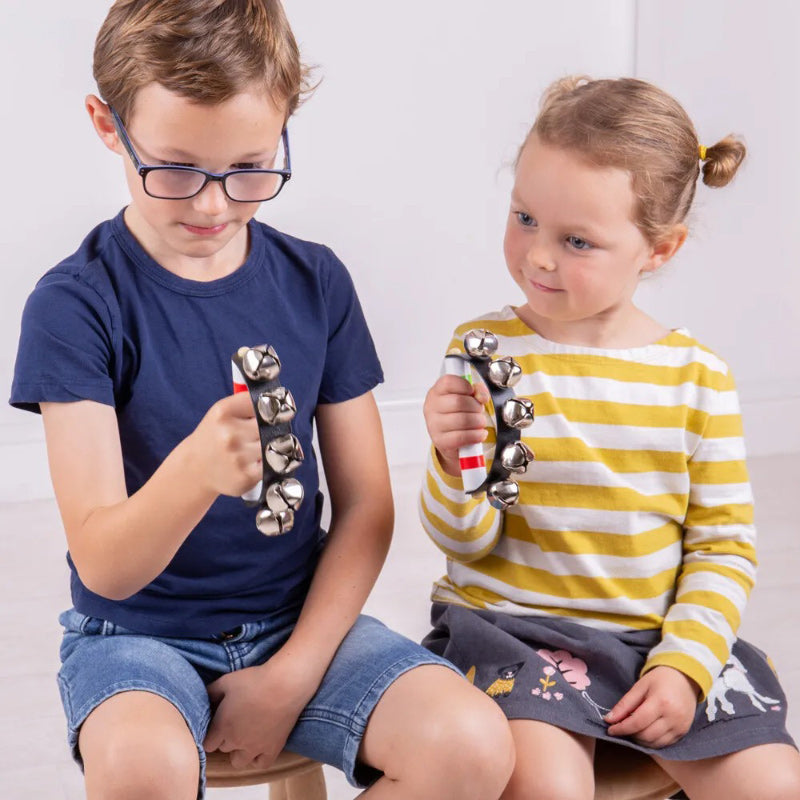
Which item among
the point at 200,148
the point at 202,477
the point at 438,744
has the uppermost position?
the point at 200,148

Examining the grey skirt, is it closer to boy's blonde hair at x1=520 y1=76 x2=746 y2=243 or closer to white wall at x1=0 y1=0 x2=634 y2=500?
boy's blonde hair at x1=520 y1=76 x2=746 y2=243

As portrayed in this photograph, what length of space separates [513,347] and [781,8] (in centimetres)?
175

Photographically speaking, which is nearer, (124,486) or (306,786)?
(124,486)

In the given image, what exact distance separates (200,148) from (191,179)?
3 cm

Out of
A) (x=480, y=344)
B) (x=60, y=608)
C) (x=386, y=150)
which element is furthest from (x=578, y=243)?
(x=386, y=150)

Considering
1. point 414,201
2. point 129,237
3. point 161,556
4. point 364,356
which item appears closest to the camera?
point 161,556

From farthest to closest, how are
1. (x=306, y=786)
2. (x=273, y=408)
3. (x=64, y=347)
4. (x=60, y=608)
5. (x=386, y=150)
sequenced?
(x=386, y=150) < (x=60, y=608) < (x=306, y=786) < (x=64, y=347) < (x=273, y=408)

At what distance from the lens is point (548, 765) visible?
3.40 feet

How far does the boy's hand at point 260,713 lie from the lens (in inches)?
40.2

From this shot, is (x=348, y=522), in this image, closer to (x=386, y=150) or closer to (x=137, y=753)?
(x=137, y=753)

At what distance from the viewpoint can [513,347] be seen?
1.23 metres

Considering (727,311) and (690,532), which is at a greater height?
(690,532)

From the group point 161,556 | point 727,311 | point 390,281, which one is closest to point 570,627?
point 161,556

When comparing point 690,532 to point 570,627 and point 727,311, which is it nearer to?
point 570,627
